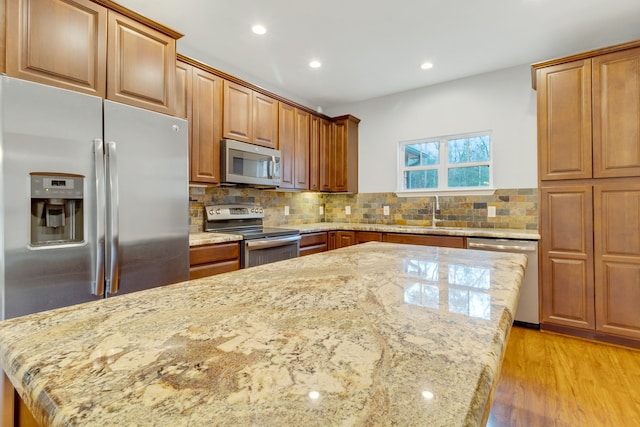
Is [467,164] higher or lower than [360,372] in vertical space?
higher

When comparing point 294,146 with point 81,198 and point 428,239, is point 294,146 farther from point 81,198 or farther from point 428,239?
point 81,198

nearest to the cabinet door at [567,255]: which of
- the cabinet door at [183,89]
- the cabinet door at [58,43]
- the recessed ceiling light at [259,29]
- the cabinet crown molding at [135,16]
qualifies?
the recessed ceiling light at [259,29]

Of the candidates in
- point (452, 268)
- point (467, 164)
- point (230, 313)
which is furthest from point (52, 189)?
point (467, 164)

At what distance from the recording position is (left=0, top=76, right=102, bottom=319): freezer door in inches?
56.8

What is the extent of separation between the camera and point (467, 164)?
11.9 feet

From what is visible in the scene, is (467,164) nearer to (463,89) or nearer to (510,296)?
(463,89)

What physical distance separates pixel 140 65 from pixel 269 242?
1635 millimetres

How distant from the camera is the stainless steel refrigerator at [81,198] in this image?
1464 mm

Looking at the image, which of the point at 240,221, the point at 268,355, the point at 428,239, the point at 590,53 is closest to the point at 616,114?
the point at 590,53

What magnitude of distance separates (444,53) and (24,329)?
345 cm

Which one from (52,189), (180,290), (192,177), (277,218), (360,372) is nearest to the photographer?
(360,372)

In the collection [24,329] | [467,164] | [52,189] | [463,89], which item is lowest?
[24,329]

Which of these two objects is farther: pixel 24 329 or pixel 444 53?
pixel 444 53

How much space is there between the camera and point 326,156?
13.8ft
